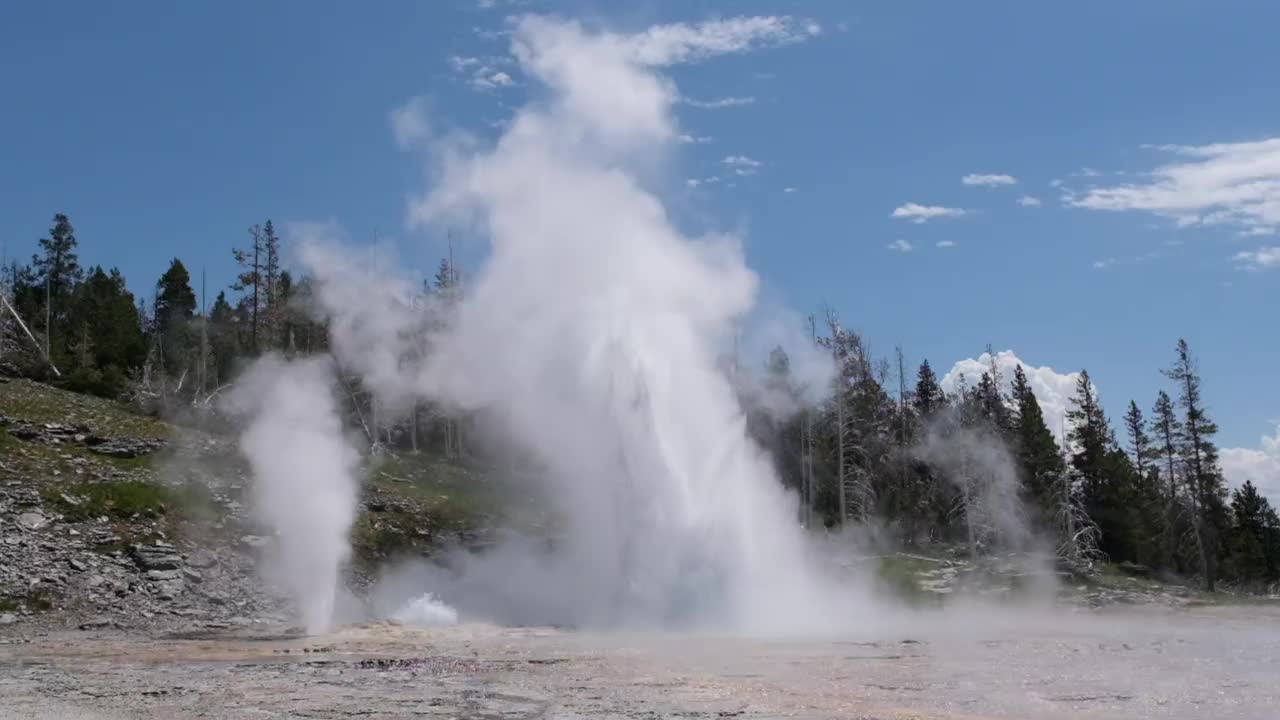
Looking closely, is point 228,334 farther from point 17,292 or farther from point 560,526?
point 560,526

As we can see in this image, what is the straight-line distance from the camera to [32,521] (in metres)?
31.0

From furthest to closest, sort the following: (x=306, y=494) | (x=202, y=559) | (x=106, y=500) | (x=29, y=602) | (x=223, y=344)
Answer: (x=223, y=344)
(x=106, y=500)
(x=202, y=559)
(x=306, y=494)
(x=29, y=602)

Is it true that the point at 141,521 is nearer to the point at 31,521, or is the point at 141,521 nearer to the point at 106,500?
the point at 106,500

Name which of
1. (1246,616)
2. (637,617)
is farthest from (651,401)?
(1246,616)

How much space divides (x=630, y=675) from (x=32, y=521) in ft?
72.9

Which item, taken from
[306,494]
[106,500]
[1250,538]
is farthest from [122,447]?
[1250,538]

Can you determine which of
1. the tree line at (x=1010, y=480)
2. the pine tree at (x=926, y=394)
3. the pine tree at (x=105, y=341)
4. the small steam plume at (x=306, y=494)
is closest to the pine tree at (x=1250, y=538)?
the tree line at (x=1010, y=480)

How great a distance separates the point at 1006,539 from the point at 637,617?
32.3 metres

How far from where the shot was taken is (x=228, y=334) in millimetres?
74938

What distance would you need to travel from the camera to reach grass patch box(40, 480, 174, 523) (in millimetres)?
32250

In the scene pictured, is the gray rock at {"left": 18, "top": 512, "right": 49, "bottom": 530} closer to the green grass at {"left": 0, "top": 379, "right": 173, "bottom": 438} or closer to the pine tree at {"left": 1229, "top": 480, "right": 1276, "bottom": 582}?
the green grass at {"left": 0, "top": 379, "right": 173, "bottom": 438}

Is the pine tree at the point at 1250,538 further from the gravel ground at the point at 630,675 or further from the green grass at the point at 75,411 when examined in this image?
the green grass at the point at 75,411

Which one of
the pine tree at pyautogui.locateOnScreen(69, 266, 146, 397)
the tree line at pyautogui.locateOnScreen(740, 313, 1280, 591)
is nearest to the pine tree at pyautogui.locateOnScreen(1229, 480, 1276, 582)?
the tree line at pyautogui.locateOnScreen(740, 313, 1280, 591)

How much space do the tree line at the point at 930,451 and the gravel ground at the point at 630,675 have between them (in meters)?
25.4
